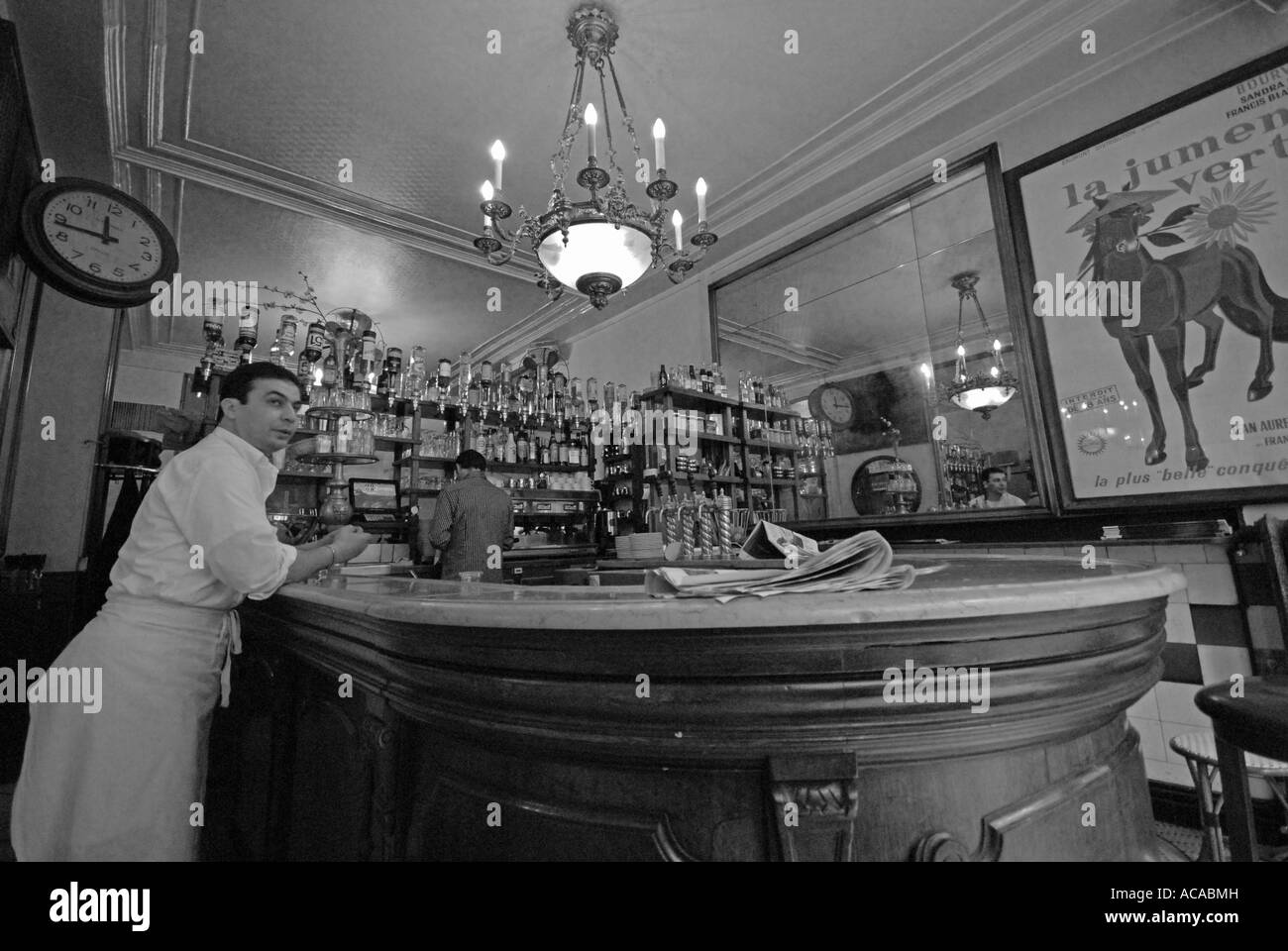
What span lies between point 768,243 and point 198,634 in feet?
15.4

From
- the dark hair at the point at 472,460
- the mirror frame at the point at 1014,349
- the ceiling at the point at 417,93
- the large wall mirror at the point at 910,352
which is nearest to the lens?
the ceiling at the point at 417,93

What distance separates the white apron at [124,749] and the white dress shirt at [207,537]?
0.06 meters

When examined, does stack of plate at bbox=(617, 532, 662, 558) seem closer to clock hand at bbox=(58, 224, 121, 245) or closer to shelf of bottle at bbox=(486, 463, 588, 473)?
shelf of bottle at bbox=(486, 463, 588, 473)

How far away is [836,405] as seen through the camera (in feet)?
15.0

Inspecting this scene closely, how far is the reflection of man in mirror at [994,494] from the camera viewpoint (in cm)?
324

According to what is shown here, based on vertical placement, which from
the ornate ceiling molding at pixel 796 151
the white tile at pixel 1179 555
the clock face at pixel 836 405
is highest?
the ornate ceiling molding at pixel 796 151

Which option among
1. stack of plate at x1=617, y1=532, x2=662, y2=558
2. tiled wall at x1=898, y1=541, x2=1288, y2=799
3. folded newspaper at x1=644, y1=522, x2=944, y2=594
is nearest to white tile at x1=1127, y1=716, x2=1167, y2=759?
tiled wall at x1=898, y1=541, x2=1288, y2=799

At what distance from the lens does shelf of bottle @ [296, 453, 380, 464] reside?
4.32 meters

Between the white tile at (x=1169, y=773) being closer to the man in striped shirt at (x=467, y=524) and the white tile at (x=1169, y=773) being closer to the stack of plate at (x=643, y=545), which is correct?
the stack of plate at (x=643, y=545)

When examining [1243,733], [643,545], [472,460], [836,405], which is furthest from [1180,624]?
[472,460]

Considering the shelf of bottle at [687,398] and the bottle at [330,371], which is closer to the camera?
the bottle at [330,371]

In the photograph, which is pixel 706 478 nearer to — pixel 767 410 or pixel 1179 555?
pixel 767 410

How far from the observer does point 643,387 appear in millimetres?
5953

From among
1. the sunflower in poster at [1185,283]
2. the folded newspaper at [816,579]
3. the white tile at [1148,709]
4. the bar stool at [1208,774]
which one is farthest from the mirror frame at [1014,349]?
the folded newspaper at [816,579]
